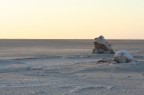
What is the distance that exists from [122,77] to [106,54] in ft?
59.0

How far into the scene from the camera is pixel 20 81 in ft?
50.9

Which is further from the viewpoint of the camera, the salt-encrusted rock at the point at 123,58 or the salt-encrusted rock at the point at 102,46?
the salt-encrusted rock at the point at 102,46

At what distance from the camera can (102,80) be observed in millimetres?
16141

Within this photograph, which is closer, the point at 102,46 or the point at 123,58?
the point at 123,58

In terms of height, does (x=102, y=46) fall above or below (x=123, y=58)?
above

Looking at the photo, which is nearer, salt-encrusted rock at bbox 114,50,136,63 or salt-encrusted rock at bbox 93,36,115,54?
salt-encrusted rock at bbox 114,50,136,63

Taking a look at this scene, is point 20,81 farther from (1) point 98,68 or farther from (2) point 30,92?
(1) point 98,68

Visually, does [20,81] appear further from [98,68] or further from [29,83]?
[98,68]

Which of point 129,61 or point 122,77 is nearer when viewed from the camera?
point 122,77

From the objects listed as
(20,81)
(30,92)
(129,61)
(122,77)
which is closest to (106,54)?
(129,61)

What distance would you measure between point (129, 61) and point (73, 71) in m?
5.12

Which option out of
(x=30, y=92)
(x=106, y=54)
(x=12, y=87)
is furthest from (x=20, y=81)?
(x=106, y=54)

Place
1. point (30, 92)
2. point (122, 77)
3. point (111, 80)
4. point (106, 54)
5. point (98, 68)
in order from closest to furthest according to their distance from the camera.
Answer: point (30, 92) < point (111, 80) < point (122, 77) < point (98, 68) < point (106, 54)

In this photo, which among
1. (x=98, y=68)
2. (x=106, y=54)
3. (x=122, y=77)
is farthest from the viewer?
(x=106, y=54)
